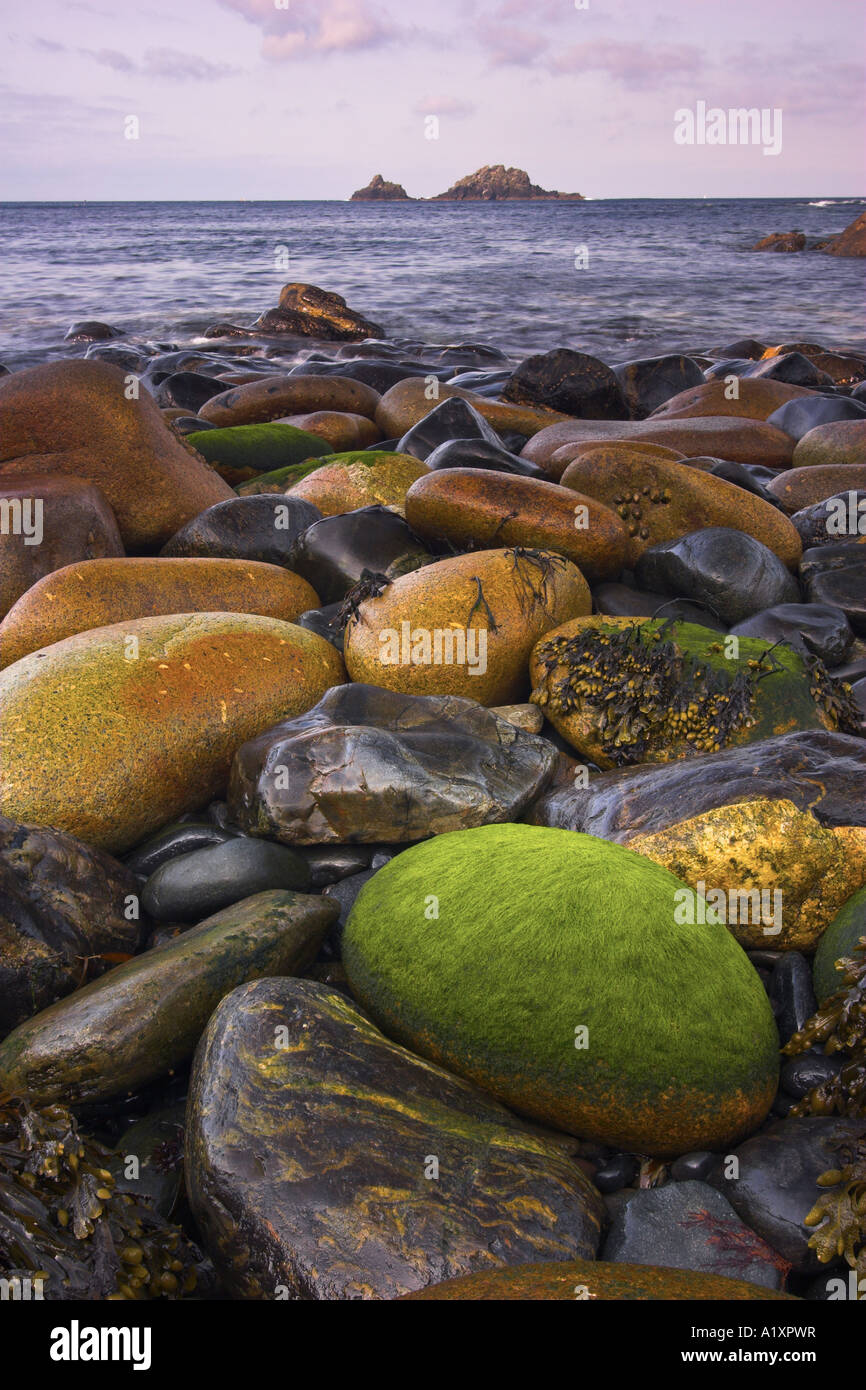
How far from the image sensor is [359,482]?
23.6ft

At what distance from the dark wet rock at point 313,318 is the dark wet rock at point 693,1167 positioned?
2048 centimetres

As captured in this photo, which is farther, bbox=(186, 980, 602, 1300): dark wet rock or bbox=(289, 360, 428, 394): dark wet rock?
bbox=(289, 360, 428, 394): dark wet rock

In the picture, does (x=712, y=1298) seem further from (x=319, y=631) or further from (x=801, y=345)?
(x=801, y=345)

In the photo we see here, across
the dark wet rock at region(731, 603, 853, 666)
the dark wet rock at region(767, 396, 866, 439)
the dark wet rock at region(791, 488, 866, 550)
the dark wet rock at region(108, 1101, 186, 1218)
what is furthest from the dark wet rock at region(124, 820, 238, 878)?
the dark wet rock at region(767, 396, 866, 439)

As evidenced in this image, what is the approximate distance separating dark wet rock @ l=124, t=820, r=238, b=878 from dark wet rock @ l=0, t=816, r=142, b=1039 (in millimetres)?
261

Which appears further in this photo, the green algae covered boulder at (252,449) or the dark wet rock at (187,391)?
the dark wet rock at (187,391)

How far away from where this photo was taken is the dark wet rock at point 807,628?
5.21 meters

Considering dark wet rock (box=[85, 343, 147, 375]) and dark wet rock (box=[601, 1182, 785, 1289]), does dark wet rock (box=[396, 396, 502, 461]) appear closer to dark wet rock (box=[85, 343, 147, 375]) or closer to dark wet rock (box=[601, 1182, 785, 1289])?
dark wet rock (box=[601, 1182, 785, 1289])

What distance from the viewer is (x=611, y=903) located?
3.04 metres

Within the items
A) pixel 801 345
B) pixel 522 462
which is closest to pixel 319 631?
pixel 522 462

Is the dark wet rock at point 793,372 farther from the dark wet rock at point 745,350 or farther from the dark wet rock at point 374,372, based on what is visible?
the dark wet rock at point 374,372

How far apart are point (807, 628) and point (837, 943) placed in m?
2.50

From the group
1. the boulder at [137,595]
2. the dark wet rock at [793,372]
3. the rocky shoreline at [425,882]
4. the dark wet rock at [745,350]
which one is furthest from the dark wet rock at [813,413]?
the dark wet rock at [745,350]

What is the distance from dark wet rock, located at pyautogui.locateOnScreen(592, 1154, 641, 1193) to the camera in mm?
2768
